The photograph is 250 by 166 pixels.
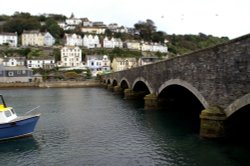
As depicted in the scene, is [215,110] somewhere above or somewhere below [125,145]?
above

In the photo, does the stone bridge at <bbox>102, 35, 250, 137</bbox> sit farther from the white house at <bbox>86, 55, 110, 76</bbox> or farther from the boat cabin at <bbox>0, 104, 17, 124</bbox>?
the white house at <bbox>86, 55, 110, 76</bbox>

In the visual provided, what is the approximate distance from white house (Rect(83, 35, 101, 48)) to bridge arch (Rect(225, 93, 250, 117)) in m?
157

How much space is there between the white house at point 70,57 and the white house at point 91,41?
3367 centimetres

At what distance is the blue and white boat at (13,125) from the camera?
22.5 metres

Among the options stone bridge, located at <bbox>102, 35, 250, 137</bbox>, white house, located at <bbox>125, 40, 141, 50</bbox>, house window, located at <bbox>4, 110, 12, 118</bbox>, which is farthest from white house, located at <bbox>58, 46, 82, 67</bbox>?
house window, located at <bbox>4, 110, 12, 118</bbox>

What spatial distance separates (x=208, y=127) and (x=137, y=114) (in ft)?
51.4

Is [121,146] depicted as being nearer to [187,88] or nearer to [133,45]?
[187,88]

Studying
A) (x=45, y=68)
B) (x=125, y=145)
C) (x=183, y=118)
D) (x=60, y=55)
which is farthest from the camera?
(x=60, y=55)

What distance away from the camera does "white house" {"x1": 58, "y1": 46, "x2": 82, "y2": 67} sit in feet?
445

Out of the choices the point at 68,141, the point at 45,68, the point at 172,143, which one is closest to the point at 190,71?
the point at 172,143

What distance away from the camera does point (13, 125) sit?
2256 centimetres

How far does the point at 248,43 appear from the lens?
16453mm

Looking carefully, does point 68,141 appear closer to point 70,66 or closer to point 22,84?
point 22,84

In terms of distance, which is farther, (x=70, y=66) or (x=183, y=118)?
(x=70, y=66)
